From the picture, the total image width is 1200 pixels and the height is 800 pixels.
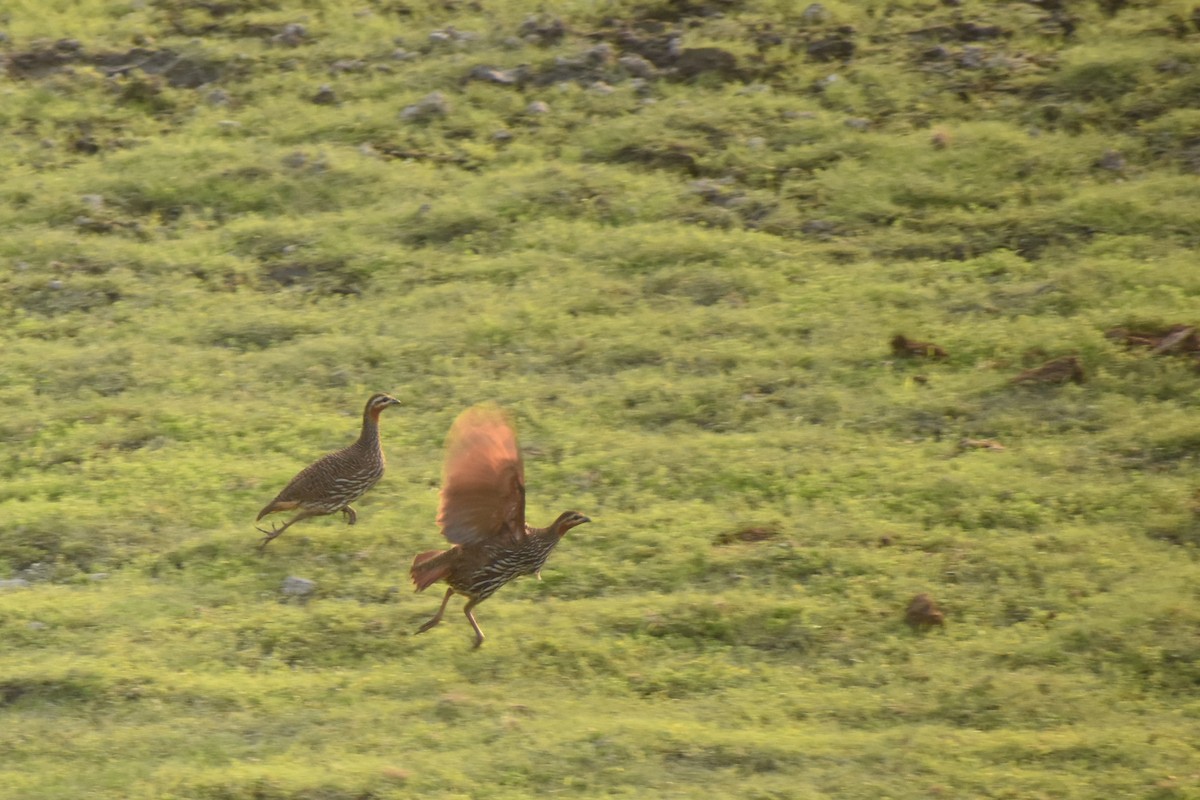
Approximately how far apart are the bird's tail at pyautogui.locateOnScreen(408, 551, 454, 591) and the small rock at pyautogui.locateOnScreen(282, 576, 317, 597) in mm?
797

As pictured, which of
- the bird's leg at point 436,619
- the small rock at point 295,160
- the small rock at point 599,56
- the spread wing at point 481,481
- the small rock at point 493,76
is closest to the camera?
the spread wing at point 481,481

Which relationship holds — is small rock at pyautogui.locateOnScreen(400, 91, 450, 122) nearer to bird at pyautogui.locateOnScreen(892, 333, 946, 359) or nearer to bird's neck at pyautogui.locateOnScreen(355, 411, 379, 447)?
bird at pyautogui.locateOnScreen(892, 333, 946, 359)

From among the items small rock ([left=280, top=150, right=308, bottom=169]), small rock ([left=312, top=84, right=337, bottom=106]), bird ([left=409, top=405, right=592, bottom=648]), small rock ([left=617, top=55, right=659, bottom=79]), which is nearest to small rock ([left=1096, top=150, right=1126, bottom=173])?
small rock ([left=617, top=55, right=659, bottom=79])

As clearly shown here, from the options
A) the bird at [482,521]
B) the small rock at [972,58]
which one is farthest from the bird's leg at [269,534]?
the small rock at [972,58]

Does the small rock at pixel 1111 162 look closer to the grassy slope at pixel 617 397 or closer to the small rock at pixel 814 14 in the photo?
the grassy slope at pixel 617 397

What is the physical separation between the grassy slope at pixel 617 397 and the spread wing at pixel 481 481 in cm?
53

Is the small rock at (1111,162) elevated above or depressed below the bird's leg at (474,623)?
above

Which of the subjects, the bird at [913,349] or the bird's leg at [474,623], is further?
the bird at [913,349]

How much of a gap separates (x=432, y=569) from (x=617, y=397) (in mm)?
2868

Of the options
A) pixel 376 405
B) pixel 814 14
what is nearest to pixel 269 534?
pixel 376 405

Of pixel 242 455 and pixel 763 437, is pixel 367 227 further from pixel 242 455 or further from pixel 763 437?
pixel 763 437

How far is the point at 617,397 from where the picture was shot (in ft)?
30.7

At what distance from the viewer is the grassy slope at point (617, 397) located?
241 inches

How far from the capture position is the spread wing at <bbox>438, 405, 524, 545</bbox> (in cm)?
627
